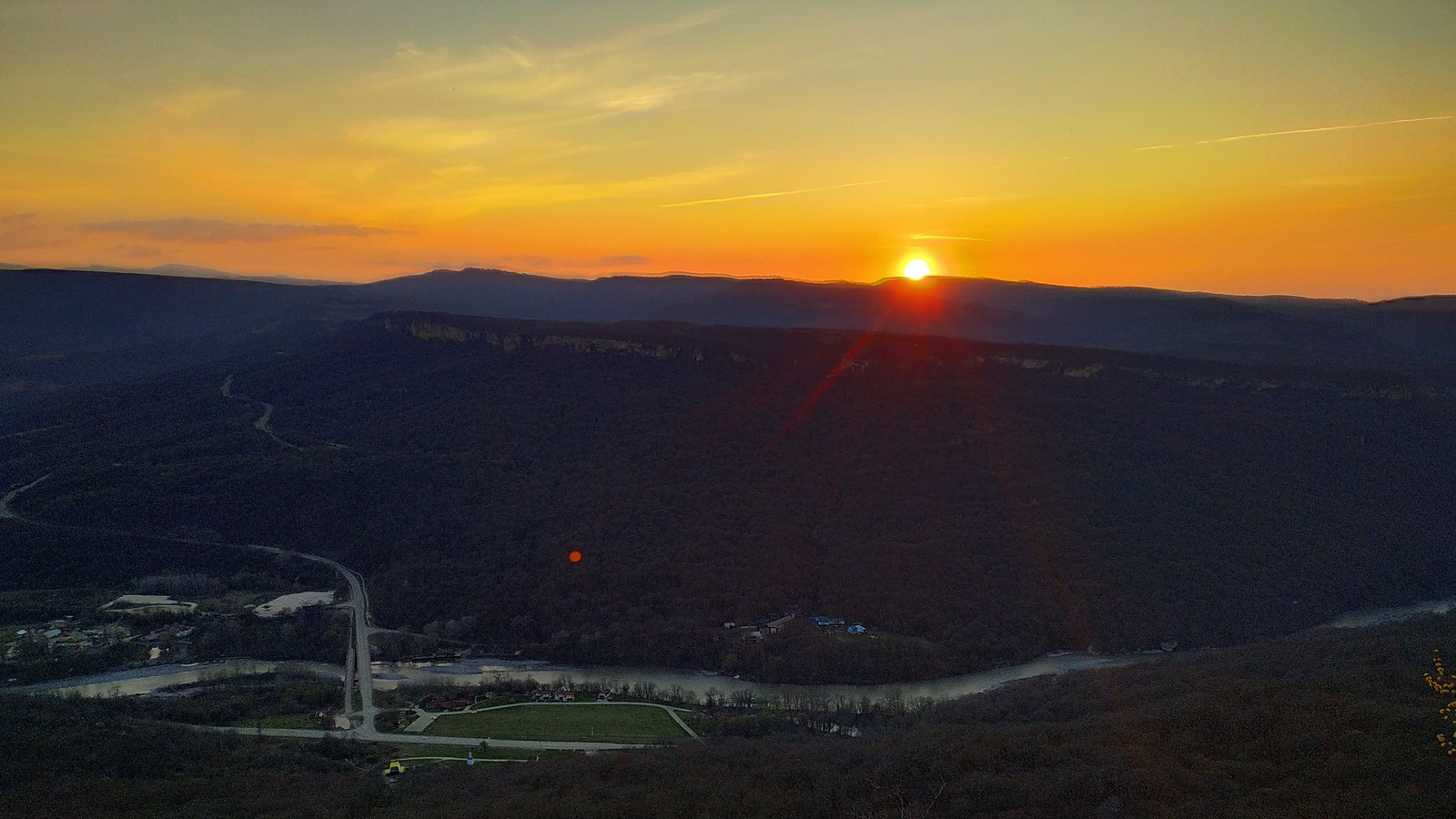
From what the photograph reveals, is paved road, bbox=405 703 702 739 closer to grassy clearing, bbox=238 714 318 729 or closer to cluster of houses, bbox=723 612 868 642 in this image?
grassy clearing, bbox=238 714 318 729

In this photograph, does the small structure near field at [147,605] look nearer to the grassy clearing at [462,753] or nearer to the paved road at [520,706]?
the paved road at [520,706]

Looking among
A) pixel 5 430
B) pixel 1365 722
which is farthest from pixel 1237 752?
pixel 5 430

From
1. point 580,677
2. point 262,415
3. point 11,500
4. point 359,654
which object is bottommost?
point 580,677

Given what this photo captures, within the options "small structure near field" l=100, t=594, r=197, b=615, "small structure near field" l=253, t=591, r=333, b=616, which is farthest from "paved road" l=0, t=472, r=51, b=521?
"small structure near field" l=253, t=591, r=333, b=616

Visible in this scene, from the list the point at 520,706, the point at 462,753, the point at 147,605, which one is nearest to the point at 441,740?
the point at 462,753

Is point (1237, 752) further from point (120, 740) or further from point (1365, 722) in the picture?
point (120, 740)

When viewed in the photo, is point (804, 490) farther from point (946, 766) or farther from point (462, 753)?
point (946, 766)

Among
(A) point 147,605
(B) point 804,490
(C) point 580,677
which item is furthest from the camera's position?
(B) point 804,490
